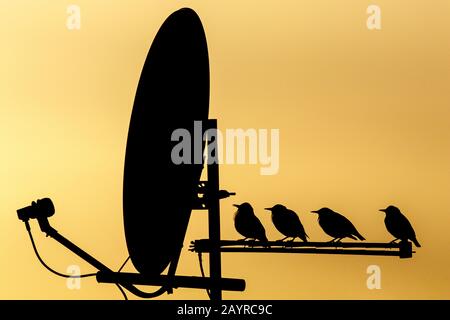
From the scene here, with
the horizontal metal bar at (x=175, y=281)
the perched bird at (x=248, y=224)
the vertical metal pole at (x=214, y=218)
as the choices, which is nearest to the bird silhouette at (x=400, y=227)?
the perched bird at (x=248, y=224)

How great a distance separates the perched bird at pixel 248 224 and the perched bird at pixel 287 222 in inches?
21.4

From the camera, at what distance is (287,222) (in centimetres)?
1018

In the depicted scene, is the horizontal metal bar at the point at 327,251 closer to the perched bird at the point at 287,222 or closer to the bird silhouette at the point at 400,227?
the perched bird at the point at 287,222

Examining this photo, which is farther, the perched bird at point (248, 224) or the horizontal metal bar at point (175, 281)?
the perched bird at point (248, 224)

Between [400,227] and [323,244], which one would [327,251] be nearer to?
[323,244]

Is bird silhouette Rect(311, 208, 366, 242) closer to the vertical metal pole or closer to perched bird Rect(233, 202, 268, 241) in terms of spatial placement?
perched bird Rect(233, 202, 268, 241)

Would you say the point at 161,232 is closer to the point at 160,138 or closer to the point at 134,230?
the point at 134,230

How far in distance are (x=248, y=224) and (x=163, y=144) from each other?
2.80 metres

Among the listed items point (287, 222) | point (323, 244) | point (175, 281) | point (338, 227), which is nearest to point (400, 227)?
point (338, 227)

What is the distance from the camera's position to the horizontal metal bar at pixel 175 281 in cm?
601

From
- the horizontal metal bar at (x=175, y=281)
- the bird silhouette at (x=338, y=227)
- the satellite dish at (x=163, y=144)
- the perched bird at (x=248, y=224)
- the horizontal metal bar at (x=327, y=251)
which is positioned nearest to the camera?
the horizontal metal bar at (x=175, y=281)
